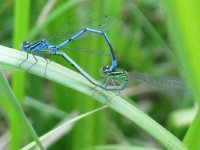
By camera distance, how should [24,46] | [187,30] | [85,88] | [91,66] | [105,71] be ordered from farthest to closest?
[91,66] < [105,71] < [24,46] < [85,88] < [187,30]

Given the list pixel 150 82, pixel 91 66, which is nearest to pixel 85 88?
pixel 150 82

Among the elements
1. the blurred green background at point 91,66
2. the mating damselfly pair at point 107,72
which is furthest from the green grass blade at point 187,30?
the mating damselfly pair at point 107,72

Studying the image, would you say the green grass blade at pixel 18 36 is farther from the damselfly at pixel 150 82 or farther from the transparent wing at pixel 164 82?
the transparent wing at pixel 164 82

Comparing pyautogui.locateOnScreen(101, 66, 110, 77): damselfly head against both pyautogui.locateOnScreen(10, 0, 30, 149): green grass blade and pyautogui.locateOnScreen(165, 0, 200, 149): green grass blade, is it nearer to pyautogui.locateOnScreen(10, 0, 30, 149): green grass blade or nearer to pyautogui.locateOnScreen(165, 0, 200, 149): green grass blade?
pyautogui.locateOnScreen(10, 0, 30, 149): green grass blade

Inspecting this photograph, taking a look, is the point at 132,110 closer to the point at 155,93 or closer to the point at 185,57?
the point at 185,57

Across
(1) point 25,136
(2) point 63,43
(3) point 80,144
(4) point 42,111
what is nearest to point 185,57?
(2) point 63,43

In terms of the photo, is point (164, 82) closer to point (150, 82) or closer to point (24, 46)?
point (150, 82)

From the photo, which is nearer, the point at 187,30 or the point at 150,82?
the point at 187,30

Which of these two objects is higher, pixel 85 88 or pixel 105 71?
pixel 105 71

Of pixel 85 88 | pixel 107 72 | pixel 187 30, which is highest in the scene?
pixel 107 72
